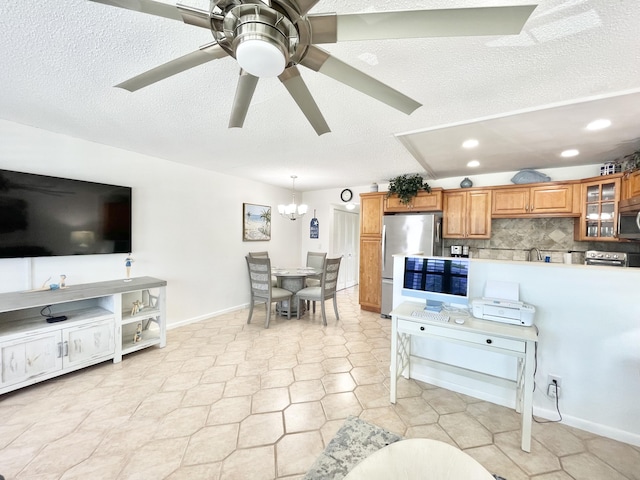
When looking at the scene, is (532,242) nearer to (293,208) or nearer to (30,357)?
(293,208)

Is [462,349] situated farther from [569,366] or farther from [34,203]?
[34,203]

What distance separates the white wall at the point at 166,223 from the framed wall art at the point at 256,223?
101 mm

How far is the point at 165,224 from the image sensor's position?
11.9 ft

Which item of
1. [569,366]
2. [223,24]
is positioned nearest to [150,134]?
[223,24]

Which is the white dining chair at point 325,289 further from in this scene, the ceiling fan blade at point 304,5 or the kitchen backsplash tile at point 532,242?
the ceiling fan blade at point 304,5

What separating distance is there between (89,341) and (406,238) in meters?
4.19

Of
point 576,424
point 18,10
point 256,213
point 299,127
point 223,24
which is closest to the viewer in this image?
point 223,24

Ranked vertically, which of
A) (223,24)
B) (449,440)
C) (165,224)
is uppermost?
(223,24)

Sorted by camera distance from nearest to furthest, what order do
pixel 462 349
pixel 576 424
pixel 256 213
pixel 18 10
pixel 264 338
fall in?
pixel 18 10 < pixel 576 424 < pixel 462 349 < pixel 264 338 < pixel 256 213

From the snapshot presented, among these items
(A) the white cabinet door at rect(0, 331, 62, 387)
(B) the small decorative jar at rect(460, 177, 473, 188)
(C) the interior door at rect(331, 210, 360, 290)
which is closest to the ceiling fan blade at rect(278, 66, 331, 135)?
(A) the white cabinet door at rect(0, 331, 62, 387)

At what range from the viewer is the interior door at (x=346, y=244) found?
621cm

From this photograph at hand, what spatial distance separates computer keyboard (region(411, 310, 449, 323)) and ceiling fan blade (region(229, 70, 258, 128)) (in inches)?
75.0

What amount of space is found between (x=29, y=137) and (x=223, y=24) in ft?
9.99

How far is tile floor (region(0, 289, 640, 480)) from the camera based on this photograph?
5.15ft
